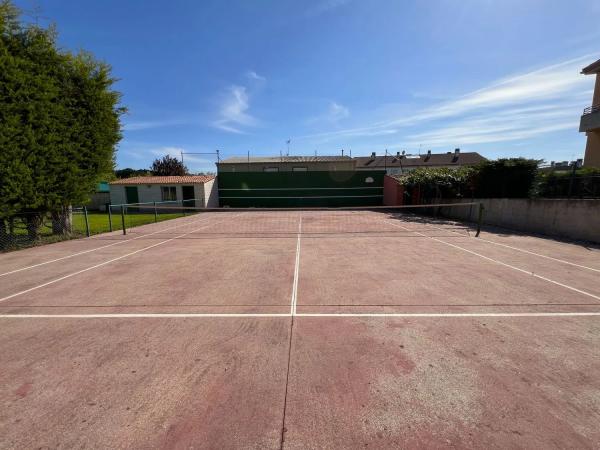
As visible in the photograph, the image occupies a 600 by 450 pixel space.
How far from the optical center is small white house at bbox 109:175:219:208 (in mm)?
26531

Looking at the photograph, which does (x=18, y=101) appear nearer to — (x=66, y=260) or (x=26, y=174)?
(x=26, y=174)

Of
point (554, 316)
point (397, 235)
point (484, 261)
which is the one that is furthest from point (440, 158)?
point (554, 316)

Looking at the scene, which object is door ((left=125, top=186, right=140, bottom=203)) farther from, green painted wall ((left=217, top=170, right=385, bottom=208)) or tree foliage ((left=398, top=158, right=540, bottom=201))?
tree foliage ((left=398, top=158, right=540, bottom=201))

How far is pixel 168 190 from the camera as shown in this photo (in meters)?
27.6

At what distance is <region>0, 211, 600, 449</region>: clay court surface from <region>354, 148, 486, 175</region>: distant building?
49.2 m

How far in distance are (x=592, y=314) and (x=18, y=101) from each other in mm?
15285

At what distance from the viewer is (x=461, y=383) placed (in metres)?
2.79

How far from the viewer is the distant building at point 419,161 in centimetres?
5209

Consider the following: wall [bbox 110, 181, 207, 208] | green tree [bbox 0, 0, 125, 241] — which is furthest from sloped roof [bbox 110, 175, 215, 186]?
green tree [bbox 0, 0, 125, 241]

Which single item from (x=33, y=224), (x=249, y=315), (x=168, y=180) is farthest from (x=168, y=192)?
(x=249, y=315)

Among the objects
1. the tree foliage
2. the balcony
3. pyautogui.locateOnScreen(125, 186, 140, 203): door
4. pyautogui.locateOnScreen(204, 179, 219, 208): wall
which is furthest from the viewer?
pyautogui.locateOnScreen(125, 186, 140, 203): door

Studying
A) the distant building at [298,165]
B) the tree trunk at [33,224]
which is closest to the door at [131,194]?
the distant building at [298,165]

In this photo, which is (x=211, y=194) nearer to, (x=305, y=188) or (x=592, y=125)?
(x=305, y=188)

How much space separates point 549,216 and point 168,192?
28.7 m
